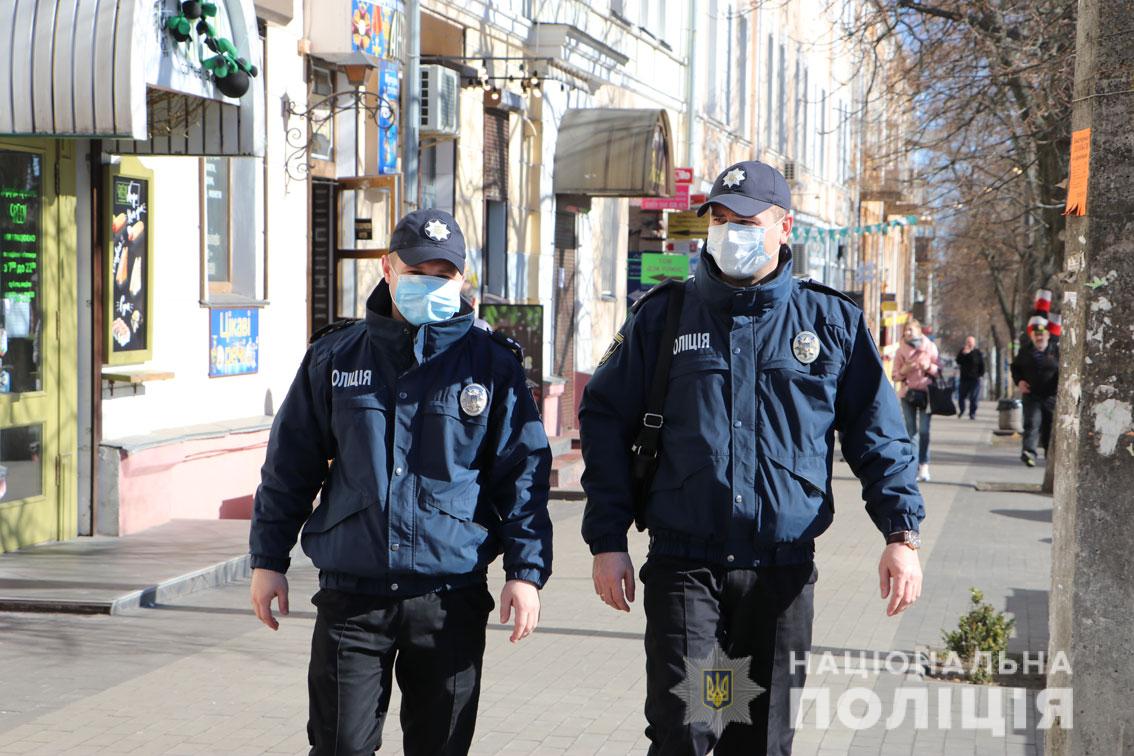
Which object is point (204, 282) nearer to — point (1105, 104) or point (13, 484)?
point (13, 484)

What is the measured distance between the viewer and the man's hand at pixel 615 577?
4254 mm

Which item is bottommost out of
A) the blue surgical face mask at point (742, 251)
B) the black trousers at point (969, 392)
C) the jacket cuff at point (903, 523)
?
the black trousers at point (969, 392)

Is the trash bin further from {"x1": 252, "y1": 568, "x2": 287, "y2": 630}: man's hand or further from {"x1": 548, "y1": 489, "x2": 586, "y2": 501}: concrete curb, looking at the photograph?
{"x1": 252, "y1": 568, "x2": 287, "y2": 630}: man's hand

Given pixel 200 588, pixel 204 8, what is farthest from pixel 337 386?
pixel 204 8

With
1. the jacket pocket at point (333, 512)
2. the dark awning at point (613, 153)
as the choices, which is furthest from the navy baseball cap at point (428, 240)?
the dark awning at point (613, 153)

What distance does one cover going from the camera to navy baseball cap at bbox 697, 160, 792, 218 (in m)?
4.41

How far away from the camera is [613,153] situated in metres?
19.8

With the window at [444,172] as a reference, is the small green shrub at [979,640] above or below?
below

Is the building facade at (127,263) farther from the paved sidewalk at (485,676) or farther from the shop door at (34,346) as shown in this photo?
the paved sidewalk at (485,676)

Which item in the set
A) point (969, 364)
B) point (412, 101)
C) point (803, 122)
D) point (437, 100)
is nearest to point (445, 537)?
point (412, 101)

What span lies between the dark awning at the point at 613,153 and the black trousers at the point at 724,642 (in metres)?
15.5

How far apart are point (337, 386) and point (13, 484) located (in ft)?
21.9

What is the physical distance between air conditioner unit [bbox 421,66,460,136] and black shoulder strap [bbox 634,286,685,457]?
37.2ft

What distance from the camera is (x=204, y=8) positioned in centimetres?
1006
